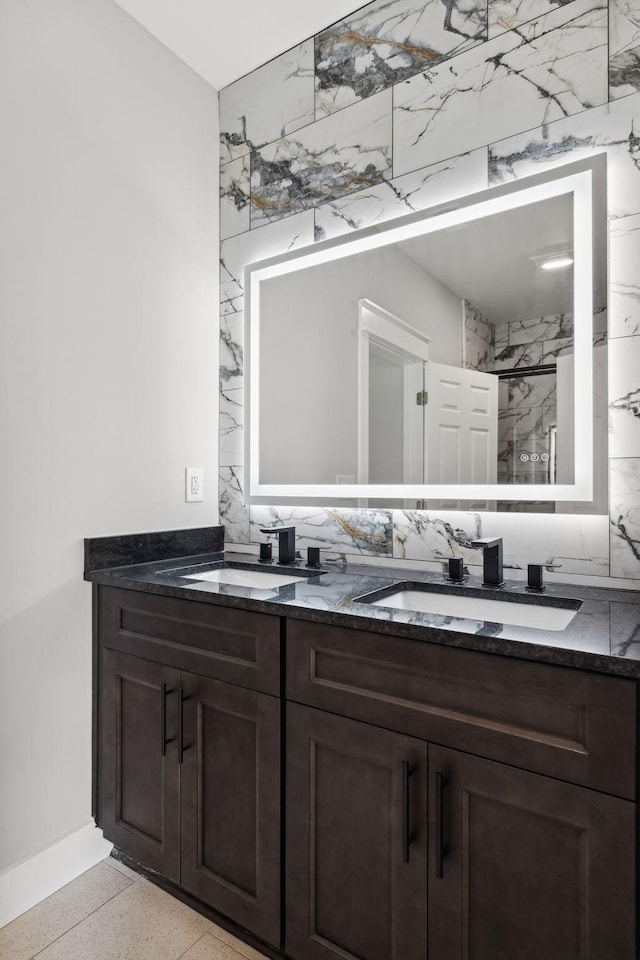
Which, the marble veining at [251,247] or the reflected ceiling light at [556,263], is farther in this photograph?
the marble veining at [251,247]

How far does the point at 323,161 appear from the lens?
6.42ft

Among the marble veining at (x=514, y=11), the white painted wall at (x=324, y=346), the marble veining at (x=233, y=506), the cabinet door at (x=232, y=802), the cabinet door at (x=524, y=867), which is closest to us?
the cabinet door at (x=524, y=867)

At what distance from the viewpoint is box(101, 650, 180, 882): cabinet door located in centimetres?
153

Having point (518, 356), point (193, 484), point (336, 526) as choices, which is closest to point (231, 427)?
point (193, 484)

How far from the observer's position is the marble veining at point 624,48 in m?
1.39

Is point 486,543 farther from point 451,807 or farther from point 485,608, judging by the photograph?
point 451,807

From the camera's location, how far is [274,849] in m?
1.30

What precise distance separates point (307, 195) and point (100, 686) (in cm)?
182

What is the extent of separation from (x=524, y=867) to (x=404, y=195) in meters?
1.78

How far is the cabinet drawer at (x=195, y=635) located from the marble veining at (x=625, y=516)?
89cm

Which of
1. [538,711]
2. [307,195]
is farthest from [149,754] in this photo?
[307,195]

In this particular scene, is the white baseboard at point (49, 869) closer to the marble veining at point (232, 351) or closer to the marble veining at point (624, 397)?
the marble veining at point (232, 351)

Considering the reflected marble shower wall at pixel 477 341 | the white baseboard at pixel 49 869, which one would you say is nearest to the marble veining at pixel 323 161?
the reflected marble shower wall at pixel 477 341

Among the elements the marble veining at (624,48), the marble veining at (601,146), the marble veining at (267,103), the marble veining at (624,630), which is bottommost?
the marble veining at (624,630)
